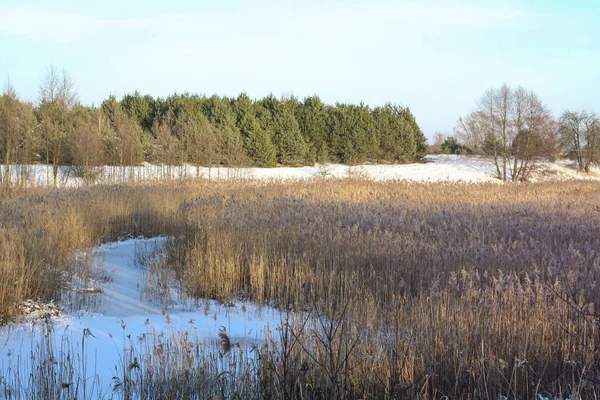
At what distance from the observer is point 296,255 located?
6355mm

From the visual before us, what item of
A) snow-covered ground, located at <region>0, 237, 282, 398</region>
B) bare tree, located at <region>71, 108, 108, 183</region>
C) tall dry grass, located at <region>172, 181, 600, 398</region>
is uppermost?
bare tree, located at <region>71, 108, 108, 183</region>

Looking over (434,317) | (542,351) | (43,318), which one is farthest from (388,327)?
(43,318)

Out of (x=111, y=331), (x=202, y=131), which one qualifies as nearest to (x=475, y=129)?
(x=202, y=131)

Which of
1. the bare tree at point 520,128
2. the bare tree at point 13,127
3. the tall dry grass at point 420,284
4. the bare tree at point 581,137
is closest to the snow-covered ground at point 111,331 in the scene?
the tall dry grass at point 420,284

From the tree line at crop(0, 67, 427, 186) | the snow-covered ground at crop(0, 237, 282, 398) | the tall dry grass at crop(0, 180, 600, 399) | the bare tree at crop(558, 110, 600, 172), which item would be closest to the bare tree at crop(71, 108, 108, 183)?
the tree line at crop(0, 67, 427, 186)

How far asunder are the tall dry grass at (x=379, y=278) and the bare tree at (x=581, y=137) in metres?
34.5

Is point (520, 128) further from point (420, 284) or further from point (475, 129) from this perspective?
point (420, 284)

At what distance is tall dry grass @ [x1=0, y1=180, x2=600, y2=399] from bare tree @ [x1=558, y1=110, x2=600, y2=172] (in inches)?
1357

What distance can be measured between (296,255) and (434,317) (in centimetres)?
265

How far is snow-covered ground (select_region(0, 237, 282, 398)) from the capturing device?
3.46 m

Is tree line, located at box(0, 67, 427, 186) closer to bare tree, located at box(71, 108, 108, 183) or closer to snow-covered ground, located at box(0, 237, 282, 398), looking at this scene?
bare tree, located at box(71, 108, 108, 183)

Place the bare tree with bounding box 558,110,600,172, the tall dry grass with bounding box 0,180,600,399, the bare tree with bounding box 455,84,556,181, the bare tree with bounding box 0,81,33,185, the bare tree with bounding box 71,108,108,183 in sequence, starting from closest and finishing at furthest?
the tall dry grass with bounding box 0,180,600,399
the bare tree with bounding box 0,81,33,185
the bare tree with bounding box 71,108,108,183
the bare tree with bounding box 455,84,556,181
the bare tree with bounding box 558,110,600,172

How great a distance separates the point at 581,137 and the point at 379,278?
4407 centimetres

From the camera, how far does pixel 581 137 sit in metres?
42.8
